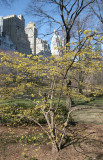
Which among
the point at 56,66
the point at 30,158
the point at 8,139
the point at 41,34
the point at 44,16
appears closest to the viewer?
the point at 30,158

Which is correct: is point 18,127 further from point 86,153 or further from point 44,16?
point 44,16

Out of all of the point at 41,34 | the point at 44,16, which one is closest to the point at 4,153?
the point at 41,34

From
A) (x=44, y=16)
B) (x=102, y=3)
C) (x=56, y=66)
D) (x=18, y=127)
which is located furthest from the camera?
(x=102, y=3)

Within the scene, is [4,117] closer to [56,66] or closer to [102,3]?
[56,66]

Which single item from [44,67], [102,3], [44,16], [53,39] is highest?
[102,3]

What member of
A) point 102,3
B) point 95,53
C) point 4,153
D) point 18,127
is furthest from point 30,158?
point 102,3

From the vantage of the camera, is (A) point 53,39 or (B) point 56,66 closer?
(B) point 56,66

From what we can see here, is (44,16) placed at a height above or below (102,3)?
below

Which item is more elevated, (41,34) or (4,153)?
→ (41,34)

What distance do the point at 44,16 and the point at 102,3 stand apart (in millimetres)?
5555

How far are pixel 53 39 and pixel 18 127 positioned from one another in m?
6.64

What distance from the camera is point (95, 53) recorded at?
3662mm

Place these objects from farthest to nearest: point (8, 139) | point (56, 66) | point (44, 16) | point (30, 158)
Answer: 1. point (44, 16)
2. point (8, 139)
3. point (56, 66)
4. point (30, 158)

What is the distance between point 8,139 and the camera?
456cm
